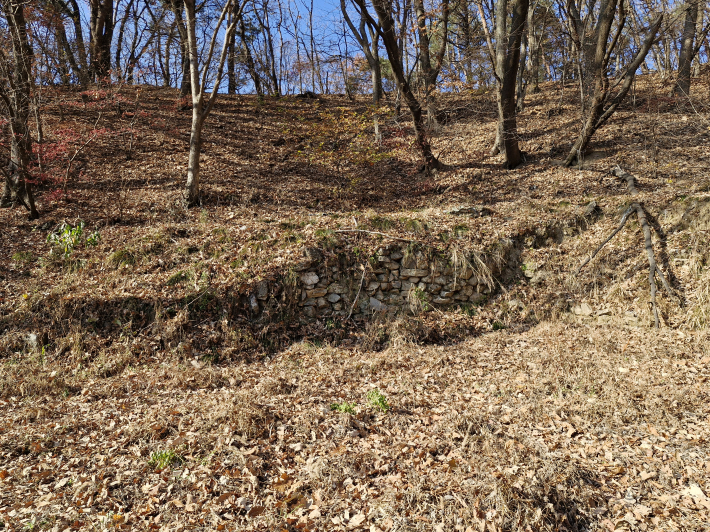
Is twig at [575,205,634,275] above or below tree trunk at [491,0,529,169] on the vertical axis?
below

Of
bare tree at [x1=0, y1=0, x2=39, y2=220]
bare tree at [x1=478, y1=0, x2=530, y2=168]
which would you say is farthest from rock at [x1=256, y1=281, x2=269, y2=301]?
bare tree at [x1=478, y1=0, x2=530, y2=168]

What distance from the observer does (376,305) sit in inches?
314

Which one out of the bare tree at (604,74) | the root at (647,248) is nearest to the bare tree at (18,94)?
the root at (647,248)

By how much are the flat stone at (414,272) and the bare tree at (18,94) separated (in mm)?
8792

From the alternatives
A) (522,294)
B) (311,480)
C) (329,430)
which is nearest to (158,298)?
(329,430)

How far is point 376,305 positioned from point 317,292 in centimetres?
122

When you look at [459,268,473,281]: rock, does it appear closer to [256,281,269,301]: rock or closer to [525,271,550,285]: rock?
[525,271,550,285]: rock

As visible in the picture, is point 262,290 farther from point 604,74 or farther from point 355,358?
point 604,74

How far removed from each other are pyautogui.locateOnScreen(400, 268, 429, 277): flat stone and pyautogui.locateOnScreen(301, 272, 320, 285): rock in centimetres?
179

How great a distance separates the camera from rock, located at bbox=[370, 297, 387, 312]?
7928 mm

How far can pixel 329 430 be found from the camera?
4676 mm

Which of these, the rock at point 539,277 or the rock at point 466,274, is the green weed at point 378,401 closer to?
the rock at point 466,274

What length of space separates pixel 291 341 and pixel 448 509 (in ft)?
14.4

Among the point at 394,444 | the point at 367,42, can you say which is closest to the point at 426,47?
the point at 367,42
